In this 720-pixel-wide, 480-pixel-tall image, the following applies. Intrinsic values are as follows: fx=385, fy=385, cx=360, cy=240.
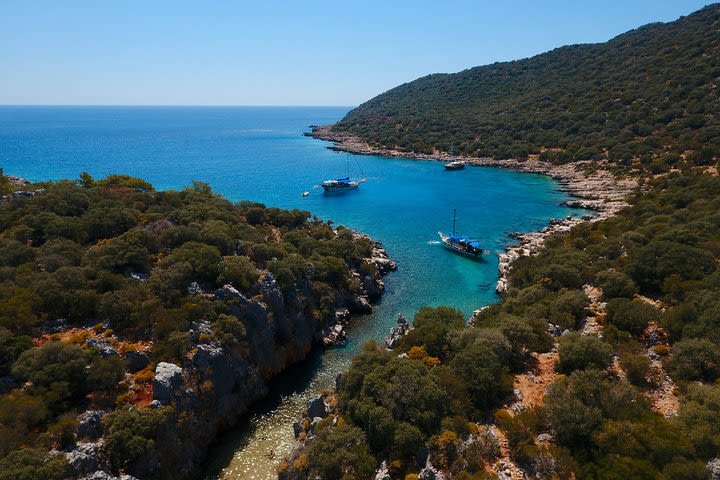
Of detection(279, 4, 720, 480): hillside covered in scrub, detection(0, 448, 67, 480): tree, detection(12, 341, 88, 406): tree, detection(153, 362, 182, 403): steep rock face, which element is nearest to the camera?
detection(0, 448, 67, 480): tree

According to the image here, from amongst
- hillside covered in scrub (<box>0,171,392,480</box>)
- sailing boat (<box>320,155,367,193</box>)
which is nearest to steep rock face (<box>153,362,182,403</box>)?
hillside covered in scrub (<box>0,171,392,480</box>)

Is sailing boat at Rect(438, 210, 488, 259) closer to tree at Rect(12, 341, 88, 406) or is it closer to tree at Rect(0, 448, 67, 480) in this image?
tree at Rect(12, 341, 88, 406)

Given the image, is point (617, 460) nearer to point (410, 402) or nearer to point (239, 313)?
point (410, 402)

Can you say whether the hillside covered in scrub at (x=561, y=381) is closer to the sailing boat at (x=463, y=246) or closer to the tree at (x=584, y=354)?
the tree at (x=584, y=354)

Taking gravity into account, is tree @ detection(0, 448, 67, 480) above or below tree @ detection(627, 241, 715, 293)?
below

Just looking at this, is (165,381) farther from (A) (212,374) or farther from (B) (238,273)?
(B) (238,273)

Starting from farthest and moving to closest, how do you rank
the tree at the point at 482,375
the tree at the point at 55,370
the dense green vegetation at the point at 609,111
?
1. the dense green vegetation at the point at 609,111
2. the tree at the point at 55,370
3. the tree at the point at 482,375

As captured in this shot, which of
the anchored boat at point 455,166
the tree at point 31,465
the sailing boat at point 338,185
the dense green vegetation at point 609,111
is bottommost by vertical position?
the sailing boat at point 338,185

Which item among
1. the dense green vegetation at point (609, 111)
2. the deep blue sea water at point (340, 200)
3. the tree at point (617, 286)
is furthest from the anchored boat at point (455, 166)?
the tree at point (617, 286)
